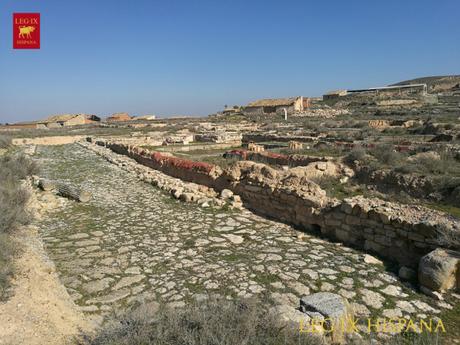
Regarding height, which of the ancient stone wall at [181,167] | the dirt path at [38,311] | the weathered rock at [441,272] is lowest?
the dirt path at [38,311]

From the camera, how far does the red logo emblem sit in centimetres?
1166

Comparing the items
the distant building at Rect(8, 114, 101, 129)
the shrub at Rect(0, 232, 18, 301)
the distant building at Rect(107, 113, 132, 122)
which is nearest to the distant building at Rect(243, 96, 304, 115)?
the distant building at Rect(107, 113, 132, 122)

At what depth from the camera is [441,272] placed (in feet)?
12.4

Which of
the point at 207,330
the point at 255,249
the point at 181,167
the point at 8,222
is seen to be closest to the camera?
the point at 207,330

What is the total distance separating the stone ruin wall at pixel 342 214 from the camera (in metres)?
4.53

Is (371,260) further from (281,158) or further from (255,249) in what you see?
(281,158)

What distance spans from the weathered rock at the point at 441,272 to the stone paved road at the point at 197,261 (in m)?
0.22

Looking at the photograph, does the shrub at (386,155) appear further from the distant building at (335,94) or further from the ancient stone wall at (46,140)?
the distant building at (335,94)

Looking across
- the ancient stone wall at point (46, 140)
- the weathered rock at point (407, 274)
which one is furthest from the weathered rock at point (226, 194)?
the ancient stone wall at point (46, 140)

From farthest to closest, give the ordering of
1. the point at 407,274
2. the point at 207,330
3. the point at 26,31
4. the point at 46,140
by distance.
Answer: the point at 46,140 → the point at 26,31 → the point at 407,274 → the point at 207,330

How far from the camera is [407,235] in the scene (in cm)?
457

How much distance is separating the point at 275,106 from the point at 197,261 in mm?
58612

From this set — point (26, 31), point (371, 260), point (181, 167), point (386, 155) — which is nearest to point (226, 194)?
point (181, 167)

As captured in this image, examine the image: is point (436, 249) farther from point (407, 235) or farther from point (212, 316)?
point (212, 316)
